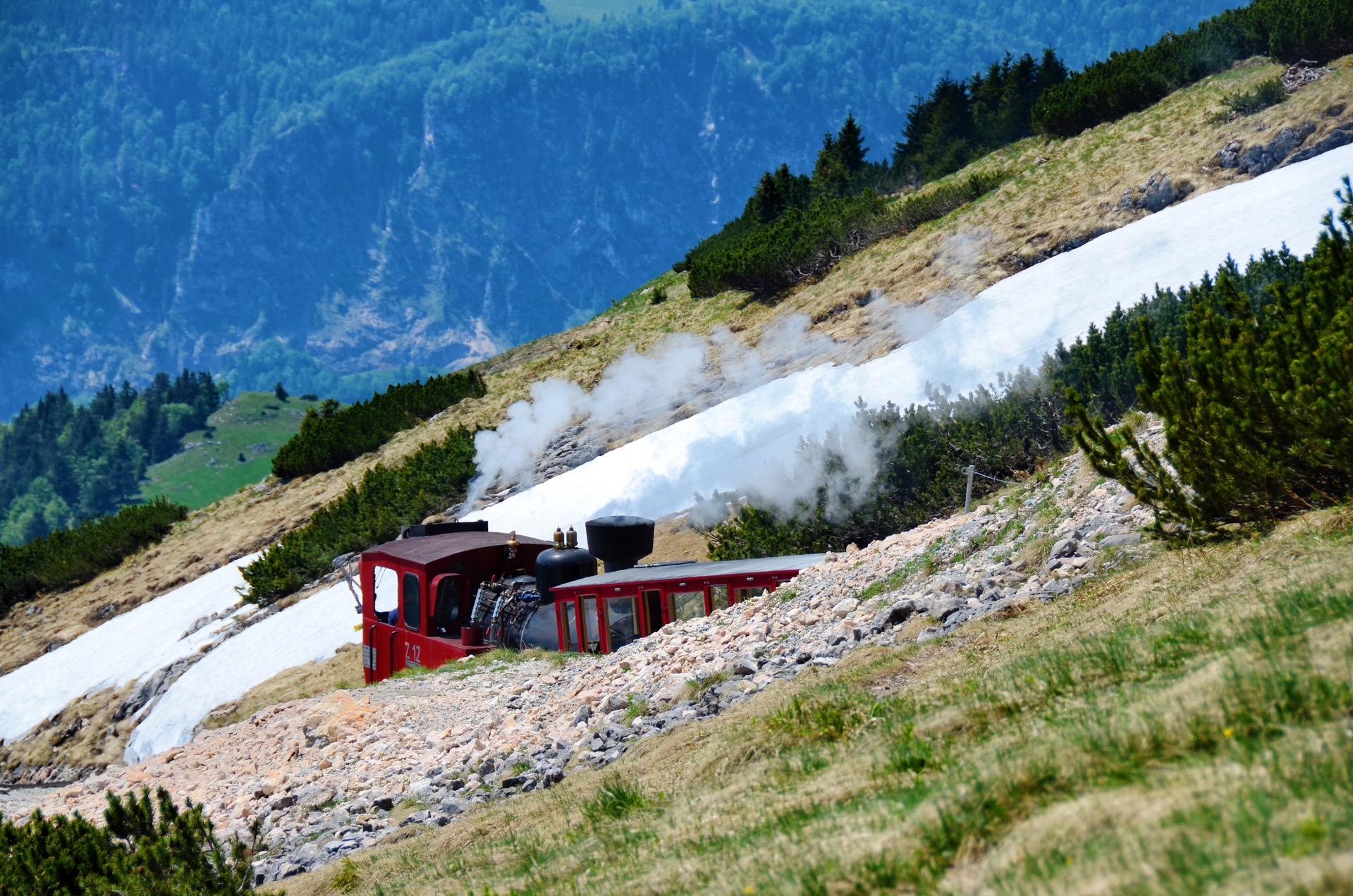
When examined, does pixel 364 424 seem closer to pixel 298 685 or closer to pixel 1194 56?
pixel 298 685

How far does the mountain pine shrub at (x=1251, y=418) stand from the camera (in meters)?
8.90

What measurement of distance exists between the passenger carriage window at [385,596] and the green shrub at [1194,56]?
2863 centimetres

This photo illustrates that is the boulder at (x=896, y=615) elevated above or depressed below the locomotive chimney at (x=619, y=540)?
below

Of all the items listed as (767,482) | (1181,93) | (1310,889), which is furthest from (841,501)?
(1181,93)

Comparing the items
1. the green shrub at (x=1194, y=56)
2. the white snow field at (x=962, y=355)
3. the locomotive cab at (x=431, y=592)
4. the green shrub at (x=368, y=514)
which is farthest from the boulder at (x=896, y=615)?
the green shrub at (x=1194, y=56)

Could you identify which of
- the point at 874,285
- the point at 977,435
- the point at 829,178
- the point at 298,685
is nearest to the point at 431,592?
the point at 298,685

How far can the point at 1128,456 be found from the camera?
44.0 ft

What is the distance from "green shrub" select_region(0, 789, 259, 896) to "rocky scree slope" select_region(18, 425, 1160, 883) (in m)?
0.92

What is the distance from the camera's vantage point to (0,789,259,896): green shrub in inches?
352

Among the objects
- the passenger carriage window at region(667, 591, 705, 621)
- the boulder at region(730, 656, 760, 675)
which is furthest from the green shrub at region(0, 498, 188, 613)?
the boulder at region(730, 656, 760, 675)

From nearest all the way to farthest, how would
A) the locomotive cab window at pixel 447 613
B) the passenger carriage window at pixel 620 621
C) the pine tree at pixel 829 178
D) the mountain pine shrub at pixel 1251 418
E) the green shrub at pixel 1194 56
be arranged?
the mountain pine shrub at pixel 1251 418 < the passenger carriage window at pixel 620 621 < the locomotive cab window at pixel 447 613 < the green shrub at pixel 1194 56 < the pine tree at pixel 829 178

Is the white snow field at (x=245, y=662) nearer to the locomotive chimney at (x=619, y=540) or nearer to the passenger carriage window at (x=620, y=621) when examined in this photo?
the locomotive chimney at (x=619, y=540)

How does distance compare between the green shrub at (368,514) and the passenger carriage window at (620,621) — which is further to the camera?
the green shrub at (368,514)

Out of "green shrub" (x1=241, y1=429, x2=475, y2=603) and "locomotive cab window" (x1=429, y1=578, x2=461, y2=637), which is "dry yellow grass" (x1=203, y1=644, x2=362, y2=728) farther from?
"green shrub" (x1=241, y1=429, x2=475, y2=603)
